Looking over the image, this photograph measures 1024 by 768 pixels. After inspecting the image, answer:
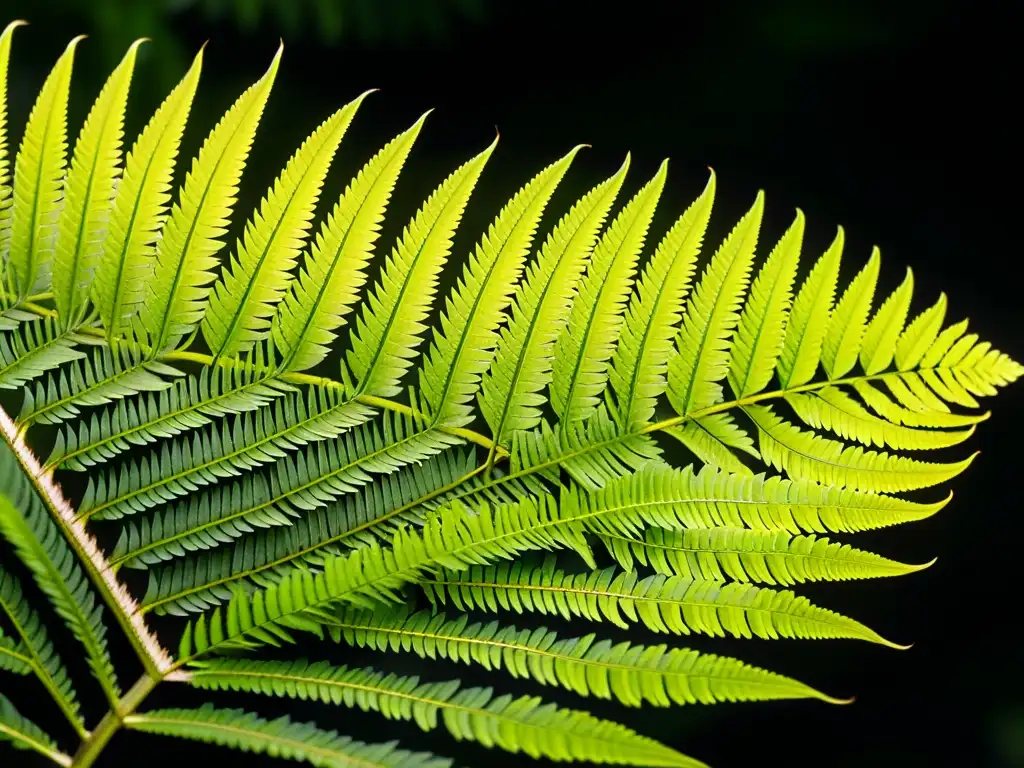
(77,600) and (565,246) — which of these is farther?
(565,246)

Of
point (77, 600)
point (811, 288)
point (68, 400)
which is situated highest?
point (811, 288)

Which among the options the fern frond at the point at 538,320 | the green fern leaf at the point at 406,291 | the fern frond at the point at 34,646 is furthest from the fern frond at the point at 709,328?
the fern frond at the point at 34,646

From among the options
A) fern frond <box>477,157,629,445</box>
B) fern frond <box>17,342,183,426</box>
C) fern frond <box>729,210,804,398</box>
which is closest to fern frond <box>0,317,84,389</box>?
fern frond <box>17,342,183,426</box>

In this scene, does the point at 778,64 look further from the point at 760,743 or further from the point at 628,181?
the point at 760,743

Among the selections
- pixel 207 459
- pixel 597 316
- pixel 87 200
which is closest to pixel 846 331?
pixel 597 316

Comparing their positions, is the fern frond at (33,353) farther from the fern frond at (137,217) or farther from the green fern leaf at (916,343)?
the green fern leaf at (916,343)

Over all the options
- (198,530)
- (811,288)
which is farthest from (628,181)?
(198,530)
